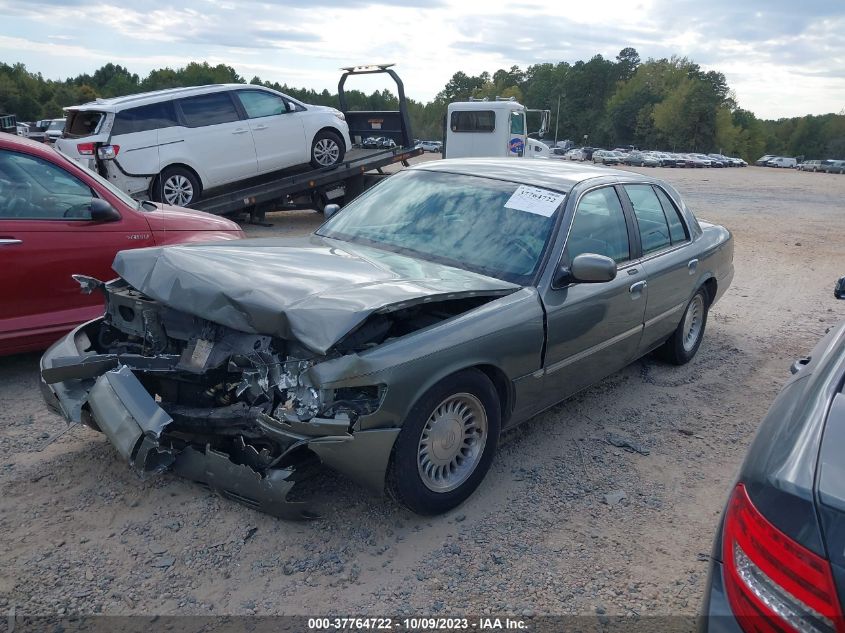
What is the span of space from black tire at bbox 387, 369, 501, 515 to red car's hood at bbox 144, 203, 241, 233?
3351 millimetres

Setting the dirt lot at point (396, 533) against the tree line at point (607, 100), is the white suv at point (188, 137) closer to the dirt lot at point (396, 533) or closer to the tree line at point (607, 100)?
the dirt lot at point (396, 533)

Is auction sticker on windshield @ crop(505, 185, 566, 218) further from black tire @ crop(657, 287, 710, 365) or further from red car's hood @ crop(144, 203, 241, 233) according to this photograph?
red car's hood @ crop(144, 203, 241, 233)

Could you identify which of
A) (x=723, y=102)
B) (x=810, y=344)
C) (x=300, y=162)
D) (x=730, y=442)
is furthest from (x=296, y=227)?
(x=723, y=102)

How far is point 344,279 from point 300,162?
8960 millimetres

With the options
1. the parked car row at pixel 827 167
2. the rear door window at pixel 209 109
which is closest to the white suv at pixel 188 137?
the rear door window at pixel 209 109

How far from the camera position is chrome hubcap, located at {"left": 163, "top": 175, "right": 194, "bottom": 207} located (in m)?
10.2

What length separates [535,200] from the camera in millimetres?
4238

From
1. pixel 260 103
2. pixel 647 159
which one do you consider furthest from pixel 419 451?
pixel 647 159

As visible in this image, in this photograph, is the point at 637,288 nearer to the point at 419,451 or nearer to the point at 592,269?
the point at 592,269

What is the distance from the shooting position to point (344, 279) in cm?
348

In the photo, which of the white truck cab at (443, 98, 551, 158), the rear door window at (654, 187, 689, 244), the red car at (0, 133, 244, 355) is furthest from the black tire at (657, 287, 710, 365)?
the white truck cab at (443, 98, 551, 158)

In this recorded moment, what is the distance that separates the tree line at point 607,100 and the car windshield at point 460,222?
75.8 metres

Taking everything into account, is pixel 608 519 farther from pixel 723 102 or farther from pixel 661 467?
pixel 723 102

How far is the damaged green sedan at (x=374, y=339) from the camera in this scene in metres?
3.03
